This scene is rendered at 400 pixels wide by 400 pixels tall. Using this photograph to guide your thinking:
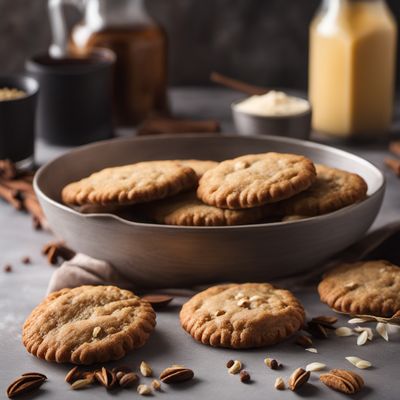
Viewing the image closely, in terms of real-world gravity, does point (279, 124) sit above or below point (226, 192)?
below

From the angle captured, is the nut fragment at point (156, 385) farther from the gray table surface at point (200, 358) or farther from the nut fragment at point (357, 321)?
the nut fragment at point (357, 321)

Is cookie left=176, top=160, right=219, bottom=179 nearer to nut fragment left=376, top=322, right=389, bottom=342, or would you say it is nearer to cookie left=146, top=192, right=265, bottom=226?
cookie left=146, top=192, right=265, bottom=226

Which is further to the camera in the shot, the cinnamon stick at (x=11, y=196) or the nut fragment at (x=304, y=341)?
the cinnamon stick at (x=11, y=196)

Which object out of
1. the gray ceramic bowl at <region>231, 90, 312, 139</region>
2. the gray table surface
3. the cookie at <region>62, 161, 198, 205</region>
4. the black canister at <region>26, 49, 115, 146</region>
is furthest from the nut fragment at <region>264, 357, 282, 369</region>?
the black canister at <region>26, 49, 115, 146</region>

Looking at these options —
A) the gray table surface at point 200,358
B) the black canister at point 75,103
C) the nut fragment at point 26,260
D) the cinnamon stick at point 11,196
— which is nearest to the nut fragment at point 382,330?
the gray table surface at point 200,358

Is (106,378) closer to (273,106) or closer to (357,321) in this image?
(357,321)

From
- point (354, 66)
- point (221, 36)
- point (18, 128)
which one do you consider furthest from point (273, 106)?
point (221, 36)

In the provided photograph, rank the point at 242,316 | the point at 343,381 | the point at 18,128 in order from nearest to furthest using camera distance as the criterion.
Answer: the point at 343,381, the point at 242,316, the point at 18,128
